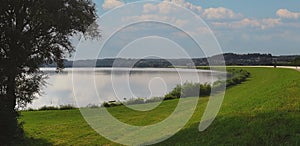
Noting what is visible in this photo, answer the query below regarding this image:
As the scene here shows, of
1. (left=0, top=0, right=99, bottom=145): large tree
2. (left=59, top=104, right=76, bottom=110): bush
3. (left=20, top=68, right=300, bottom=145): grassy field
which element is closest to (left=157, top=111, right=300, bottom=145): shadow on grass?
(left=20, top=68, right=300, bottom=145): grassy field

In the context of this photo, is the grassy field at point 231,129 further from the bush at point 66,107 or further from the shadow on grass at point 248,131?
the bush at point 66,107

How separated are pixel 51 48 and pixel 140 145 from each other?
23.6 ft

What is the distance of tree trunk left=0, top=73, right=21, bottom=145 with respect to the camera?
15.5 m

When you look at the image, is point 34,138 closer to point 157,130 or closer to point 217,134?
point 157,130

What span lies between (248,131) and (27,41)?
33.0 ft

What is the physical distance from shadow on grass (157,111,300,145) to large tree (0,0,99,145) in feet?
23.4

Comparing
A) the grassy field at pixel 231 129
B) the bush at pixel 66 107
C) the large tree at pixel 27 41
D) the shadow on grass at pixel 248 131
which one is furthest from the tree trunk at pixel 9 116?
the bush at pixel 66 107

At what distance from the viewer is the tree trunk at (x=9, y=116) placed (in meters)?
15.5

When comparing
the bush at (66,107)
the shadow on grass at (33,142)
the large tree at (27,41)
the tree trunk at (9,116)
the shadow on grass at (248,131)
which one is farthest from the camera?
the bush at (66,107)

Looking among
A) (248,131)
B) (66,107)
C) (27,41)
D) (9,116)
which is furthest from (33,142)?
(66,107)

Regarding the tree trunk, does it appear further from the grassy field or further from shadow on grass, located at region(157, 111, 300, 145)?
shadow on grass, located at region(157, 111, 300, 145)

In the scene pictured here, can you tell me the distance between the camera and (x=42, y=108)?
33.0m

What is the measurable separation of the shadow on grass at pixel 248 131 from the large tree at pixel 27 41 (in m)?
7.14

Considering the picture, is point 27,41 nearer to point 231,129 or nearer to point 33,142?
point 33,142
